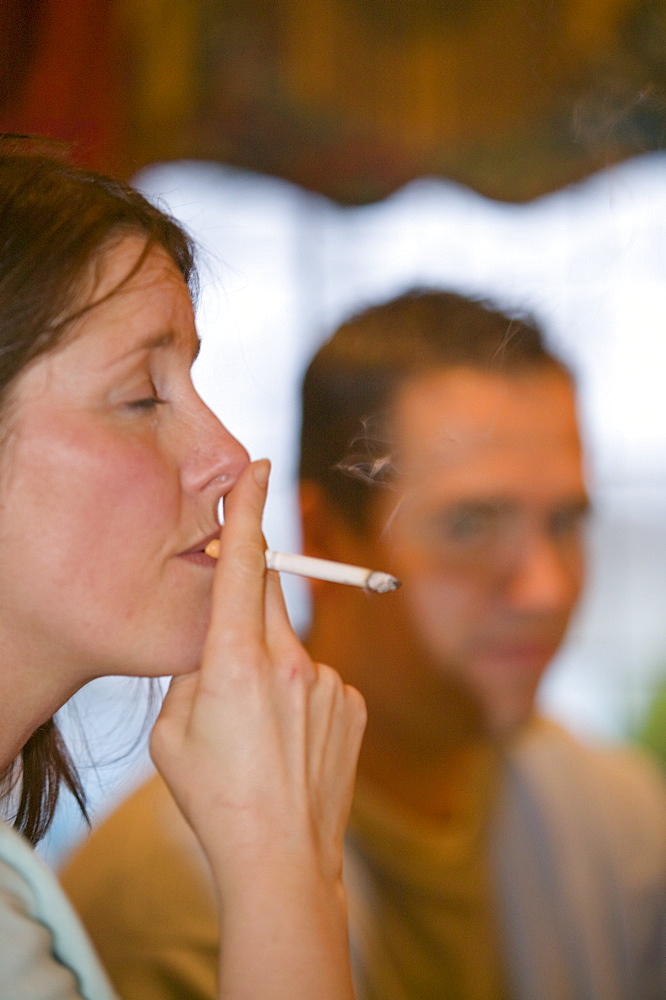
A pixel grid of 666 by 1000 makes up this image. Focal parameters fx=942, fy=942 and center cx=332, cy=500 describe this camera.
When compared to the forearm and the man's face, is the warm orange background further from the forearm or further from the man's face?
the forearm

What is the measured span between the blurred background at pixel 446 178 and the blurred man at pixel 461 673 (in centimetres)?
5

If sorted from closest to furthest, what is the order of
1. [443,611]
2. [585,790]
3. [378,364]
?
[378,364], [443,611], [585,790]

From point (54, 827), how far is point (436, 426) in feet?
1.48

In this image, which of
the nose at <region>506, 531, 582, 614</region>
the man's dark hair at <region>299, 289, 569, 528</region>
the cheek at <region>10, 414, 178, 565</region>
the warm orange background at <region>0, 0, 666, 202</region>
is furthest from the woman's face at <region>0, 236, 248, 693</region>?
the nose at <region>506, 531, 582, 614</region>

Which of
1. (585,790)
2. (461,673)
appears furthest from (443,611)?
(585,790)

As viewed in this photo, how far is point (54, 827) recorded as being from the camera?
626 mm

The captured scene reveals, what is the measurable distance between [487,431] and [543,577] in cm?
22

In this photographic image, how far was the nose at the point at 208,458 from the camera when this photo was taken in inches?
20.8

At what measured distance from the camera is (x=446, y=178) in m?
1.10

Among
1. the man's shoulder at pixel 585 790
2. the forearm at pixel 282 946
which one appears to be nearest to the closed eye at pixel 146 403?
the forearm at pixel 282 946

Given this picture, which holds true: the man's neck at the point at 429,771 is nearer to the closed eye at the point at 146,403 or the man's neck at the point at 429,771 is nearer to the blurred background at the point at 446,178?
the blurred background at the point at 446,178

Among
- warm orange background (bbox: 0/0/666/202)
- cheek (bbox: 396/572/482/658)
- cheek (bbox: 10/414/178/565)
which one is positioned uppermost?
warm orange background (bbox: 0/0/666/202)

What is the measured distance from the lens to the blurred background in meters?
0.75

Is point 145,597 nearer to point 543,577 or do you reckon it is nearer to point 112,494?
point 112,494
